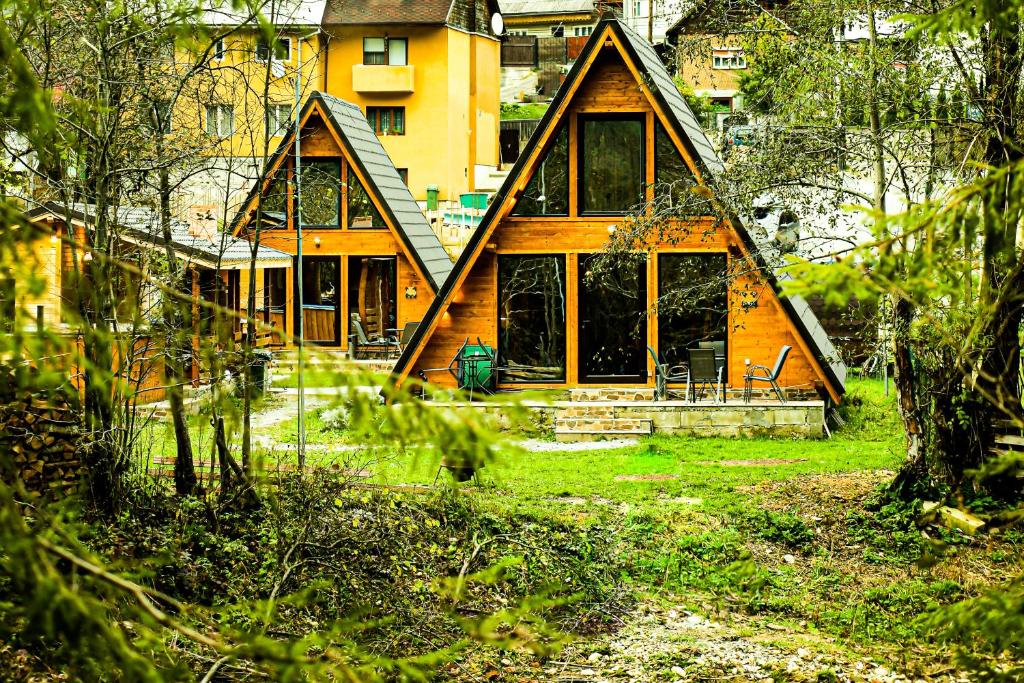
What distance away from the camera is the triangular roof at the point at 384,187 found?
26.7 meters

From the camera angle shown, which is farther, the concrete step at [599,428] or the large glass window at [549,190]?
the large glass window at [549,190]

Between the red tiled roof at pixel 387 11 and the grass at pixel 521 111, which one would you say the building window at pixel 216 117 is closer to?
the red tiled roof at pixel 387 11

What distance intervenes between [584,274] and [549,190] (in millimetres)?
1610

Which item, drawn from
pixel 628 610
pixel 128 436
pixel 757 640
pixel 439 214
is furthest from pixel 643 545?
pixel 439 214

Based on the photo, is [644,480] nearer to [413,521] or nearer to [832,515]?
[832,515]

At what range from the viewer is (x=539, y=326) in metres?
20.8

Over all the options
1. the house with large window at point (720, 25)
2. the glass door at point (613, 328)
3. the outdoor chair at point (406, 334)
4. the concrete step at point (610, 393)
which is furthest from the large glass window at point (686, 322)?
the outdoor chair at point (406, 334)

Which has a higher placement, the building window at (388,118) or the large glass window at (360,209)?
the building window at (388,118)

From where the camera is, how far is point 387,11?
45.5 m

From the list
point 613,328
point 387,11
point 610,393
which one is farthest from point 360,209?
point 387,11

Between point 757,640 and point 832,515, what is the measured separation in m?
3.67

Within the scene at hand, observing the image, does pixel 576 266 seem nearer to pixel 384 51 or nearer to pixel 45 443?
pixel 45 443

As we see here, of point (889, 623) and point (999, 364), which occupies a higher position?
point (999, 364)

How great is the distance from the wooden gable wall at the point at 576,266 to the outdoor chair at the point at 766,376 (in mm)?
212
